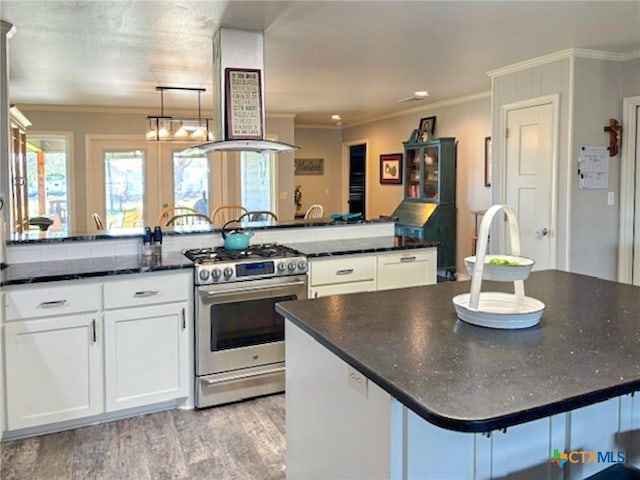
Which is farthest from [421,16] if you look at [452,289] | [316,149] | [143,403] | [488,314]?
[316,149]

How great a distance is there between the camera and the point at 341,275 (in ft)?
11.4

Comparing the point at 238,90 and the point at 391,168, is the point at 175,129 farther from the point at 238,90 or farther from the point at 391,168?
the point at 391,168

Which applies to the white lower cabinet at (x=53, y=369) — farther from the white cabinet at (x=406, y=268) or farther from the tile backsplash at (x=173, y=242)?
the white cabinet at (x=406, y=268)

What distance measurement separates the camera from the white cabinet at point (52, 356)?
2596mm

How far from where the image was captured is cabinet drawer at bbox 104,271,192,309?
2.79m

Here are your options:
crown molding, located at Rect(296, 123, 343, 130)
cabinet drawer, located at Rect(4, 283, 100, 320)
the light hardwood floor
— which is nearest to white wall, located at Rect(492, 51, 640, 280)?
the light hardwood floor

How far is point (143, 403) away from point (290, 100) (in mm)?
4738

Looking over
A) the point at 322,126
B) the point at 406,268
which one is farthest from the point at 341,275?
the point at 322,126

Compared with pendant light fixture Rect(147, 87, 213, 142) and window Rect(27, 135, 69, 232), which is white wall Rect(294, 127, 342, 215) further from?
pendant light fixture Rect(147, 87, 213, 142)

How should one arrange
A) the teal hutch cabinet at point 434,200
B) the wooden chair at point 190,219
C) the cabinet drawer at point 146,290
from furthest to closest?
the teal hutch cabinet at point 434,200, the wooden chair at point 190,219, the cabinet drawer at point 146,290

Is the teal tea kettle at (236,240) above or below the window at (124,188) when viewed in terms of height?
below

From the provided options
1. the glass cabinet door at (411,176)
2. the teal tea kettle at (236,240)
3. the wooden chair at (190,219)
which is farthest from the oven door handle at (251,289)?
the glass cabinet door at (411,176)

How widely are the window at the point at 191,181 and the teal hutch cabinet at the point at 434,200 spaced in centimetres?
302

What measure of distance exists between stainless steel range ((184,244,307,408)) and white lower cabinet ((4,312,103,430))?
56cm
